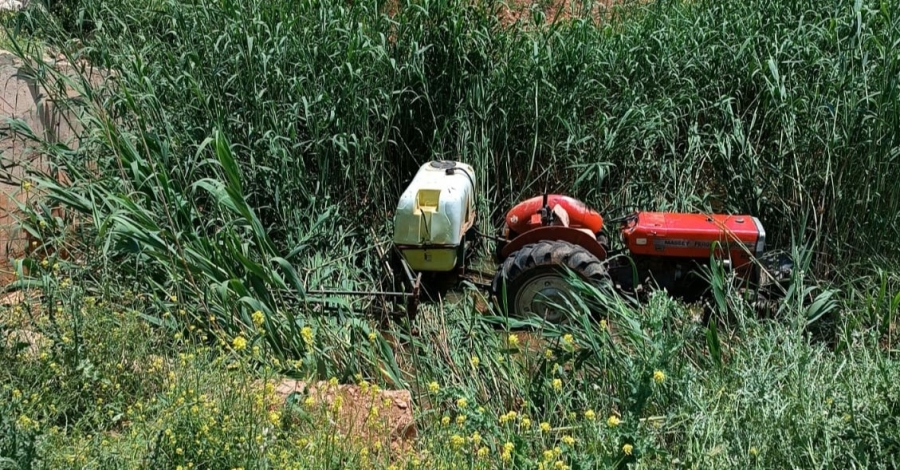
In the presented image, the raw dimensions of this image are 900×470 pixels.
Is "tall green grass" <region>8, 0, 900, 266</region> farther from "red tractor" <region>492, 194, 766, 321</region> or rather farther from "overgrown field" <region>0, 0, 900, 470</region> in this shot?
"red tractor" <region>492, 194, 766, 321</region>

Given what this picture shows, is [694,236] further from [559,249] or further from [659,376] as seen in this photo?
[659,376]

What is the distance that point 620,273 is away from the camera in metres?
4.99

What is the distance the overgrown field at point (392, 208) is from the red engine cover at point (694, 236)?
14.1 inches

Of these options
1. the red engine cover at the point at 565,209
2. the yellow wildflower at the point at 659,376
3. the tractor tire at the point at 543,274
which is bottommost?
the tractor tire at the point at 543,274

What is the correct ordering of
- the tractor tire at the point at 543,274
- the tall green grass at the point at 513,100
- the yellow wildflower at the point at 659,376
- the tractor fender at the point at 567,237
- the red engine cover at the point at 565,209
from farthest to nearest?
1. the tall green grass at the point at 513,100
2. the red engine cover at the point at 565,209
3. the tractor fender at the point at 567,237
4. the tractor tire at the point at 543,274
5. the yellow wildflower at the point at 659,376

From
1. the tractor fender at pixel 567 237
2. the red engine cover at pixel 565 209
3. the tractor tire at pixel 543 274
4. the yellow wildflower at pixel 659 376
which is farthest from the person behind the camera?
the red engine cover at pixel 565 209

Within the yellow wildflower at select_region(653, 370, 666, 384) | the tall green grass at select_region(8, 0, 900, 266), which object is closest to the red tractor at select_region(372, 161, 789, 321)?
the tall green grass at select_region(8, 0, 900, 266)

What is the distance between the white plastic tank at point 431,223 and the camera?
4734 mm

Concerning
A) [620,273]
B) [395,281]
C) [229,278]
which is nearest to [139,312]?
[229,278]

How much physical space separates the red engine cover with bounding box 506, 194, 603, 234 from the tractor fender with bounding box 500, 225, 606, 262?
11 centimetres

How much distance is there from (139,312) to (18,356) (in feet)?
1.71

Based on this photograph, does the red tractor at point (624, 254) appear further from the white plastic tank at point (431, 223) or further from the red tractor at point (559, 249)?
the white plastic tank at point (431, 223)

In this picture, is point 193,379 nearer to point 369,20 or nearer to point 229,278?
point 229,278

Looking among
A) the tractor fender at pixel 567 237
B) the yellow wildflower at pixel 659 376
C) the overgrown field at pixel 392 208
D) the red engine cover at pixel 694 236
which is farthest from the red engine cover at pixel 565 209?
the yellow wildflower at pixel 659 376
